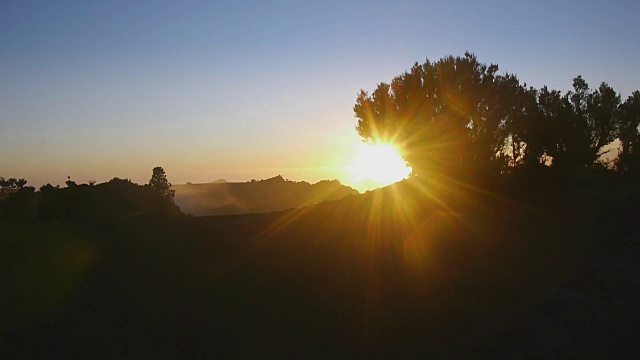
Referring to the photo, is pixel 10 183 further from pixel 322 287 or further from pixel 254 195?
pixel 254 195

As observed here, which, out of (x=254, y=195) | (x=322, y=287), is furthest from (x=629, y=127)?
(x=254, y=195)

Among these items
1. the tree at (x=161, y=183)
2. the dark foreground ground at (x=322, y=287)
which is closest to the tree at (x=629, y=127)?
the dark foreground ground at (x=322, y=287)

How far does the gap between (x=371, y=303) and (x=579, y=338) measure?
5.10m

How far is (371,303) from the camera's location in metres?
14.8

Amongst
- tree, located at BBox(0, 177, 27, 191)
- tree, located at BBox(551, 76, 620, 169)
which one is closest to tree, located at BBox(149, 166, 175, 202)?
tree, located at BBox(0, 177, 27, 191)

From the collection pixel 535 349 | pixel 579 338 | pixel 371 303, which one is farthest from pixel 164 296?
pixel 579 338

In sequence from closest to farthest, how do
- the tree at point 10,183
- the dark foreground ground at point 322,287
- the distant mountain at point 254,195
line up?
the dark foreground ground at point 322,287 < the tree at point 10,183 < the distant mountain at point 254,195

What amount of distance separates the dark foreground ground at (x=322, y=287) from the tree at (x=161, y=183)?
54.2 feet

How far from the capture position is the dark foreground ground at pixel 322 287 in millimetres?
12727

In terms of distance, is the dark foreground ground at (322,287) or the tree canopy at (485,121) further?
the tree canopy at (485,121)

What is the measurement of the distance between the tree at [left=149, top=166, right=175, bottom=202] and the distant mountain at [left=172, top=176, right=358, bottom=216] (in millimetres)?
24130

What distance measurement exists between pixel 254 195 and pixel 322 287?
59.1 m

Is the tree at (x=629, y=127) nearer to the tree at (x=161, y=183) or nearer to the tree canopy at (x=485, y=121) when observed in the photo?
the tree canopy at (x=485, y=121)

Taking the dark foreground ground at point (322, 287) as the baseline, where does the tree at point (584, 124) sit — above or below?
above
